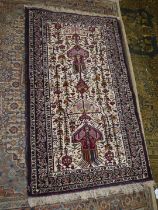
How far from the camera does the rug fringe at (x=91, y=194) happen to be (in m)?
1.80

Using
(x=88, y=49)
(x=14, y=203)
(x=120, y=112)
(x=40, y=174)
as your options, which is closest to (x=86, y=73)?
(x=88, y=49)

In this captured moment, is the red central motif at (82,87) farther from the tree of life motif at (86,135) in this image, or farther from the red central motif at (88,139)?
the red central motif at (88,139)

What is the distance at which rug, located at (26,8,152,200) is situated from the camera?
195 centimetres

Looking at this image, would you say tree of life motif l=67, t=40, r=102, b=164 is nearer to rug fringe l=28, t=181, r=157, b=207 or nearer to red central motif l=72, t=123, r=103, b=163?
red central motif l=72, t=123, r=103, b=163

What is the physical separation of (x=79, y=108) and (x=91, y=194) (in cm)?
63

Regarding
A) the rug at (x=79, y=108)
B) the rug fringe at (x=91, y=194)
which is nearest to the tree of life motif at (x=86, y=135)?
the rug at (x=79, y=108)

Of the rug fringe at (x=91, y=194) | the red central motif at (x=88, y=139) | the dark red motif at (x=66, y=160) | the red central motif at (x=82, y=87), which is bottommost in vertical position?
the rug fringe at (x=91, y=194)

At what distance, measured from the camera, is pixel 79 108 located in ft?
7.21

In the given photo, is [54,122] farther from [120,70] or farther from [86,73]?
[120,70]

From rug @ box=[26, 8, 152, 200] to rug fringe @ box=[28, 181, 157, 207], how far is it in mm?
31

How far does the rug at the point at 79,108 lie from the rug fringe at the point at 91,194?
0.03 m

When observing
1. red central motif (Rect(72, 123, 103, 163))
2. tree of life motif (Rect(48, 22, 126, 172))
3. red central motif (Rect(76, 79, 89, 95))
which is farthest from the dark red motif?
red central motif (Rect(76, 79, 89, 95))

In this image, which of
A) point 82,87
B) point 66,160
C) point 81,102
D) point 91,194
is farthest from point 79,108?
point 91,194

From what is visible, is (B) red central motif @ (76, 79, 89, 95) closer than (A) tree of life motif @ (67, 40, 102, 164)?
No
